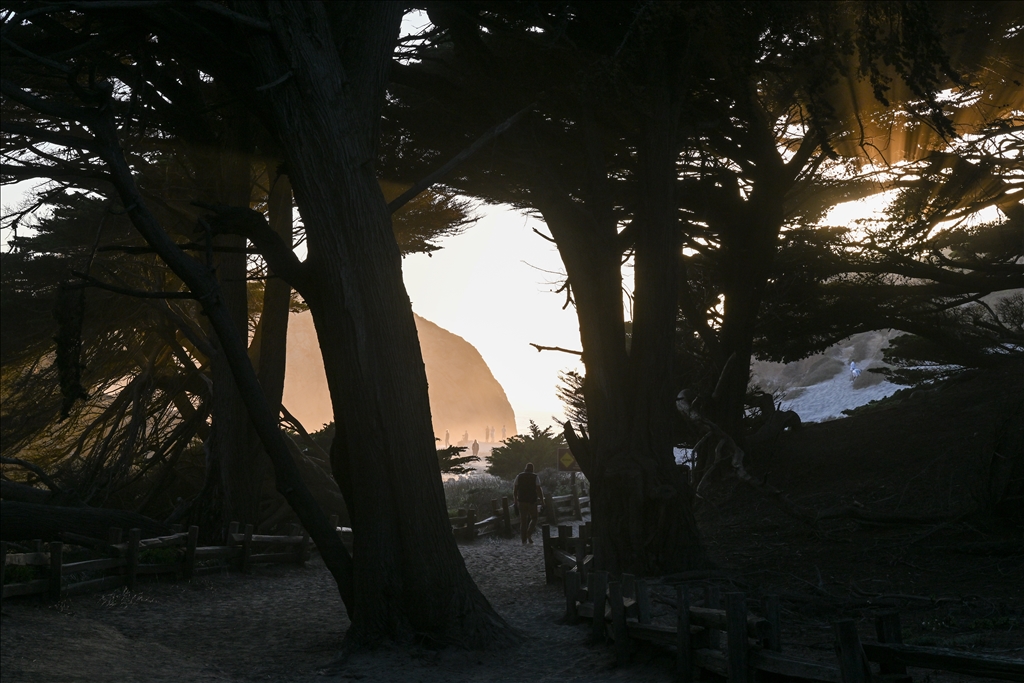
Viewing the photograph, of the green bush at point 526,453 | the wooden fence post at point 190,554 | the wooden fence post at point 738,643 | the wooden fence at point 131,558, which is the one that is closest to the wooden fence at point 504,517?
the wooden fence at point 131,558

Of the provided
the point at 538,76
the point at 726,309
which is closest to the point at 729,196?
the point at 726,309

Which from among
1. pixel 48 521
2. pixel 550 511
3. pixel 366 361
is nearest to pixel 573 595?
pixel 366 361

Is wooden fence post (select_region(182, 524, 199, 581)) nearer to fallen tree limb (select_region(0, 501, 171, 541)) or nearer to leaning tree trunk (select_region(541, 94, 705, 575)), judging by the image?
fallen tree limb (select_region(0, 501, 171, 541))

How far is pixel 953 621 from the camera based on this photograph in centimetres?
800

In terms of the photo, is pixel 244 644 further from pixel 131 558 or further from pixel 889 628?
pixel 889 628

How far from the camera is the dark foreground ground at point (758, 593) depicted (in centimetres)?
754

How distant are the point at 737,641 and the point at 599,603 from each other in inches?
103

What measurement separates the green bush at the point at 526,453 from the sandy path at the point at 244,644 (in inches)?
668

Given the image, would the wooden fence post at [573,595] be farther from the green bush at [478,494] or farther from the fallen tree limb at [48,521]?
the green bush at [478,494]

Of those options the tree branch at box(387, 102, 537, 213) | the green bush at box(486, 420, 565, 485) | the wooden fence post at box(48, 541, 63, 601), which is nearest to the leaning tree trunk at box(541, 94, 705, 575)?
the tree branch at box(387, 102, 537, 213)

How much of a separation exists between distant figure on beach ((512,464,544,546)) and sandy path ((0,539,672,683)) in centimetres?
498

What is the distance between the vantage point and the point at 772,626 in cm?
595

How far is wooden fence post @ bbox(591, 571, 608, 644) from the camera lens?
832 cm

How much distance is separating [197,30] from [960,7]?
9145 mm
